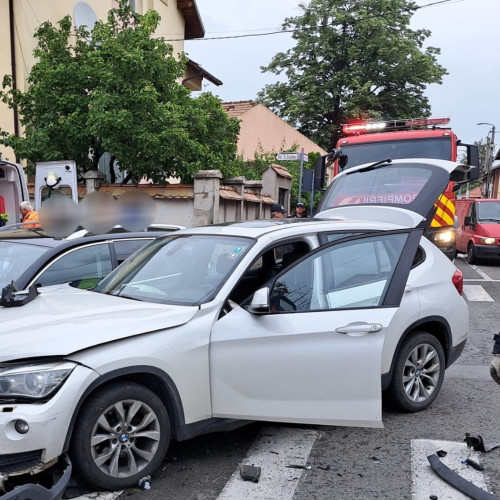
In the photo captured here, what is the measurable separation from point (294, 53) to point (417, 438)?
32.7 metres

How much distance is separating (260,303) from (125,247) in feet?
9.00

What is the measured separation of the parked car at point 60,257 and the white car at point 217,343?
0.98m

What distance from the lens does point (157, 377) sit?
3.15 m

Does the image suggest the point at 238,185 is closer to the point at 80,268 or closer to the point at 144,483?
the point at 80,268

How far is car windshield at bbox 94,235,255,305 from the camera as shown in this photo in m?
3.65

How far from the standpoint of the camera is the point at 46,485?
293 centimetres

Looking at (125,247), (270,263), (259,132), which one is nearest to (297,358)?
(270,263)

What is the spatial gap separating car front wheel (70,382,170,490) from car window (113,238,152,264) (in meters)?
2.63

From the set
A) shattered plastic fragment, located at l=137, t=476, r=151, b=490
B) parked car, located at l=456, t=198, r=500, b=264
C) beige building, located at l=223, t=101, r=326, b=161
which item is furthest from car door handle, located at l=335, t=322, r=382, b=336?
beige building, located at l=223, t=101, r=326, b=161

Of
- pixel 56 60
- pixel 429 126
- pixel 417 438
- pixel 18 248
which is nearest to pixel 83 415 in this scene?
pixel 417 438

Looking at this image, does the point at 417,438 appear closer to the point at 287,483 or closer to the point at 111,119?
the point at 287,483

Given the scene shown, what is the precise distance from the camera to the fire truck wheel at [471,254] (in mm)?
14834

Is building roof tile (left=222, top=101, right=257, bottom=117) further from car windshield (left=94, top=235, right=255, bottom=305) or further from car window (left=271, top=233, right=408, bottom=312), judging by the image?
car window (left=271, top=233, right=408, bottom=312)

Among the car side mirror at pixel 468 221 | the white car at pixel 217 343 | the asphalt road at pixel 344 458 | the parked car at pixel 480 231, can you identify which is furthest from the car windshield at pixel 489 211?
the white car at pixel 217 343
